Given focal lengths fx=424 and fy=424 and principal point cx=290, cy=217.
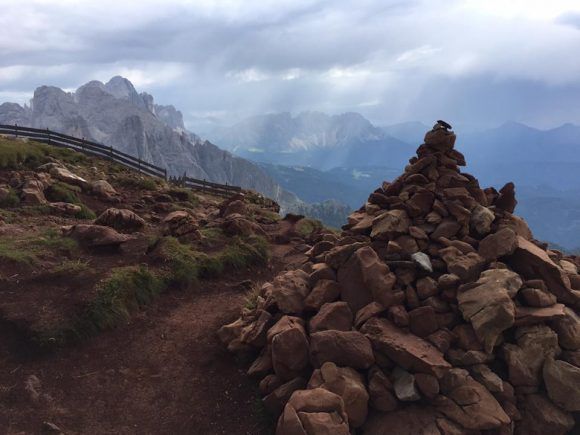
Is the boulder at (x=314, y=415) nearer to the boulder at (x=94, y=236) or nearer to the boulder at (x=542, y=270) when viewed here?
the boulder at (x=542, y=270)

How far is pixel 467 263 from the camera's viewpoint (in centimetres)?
1131

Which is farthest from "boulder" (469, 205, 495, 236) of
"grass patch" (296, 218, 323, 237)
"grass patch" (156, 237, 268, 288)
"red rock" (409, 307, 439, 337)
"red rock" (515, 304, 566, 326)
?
"grass patch" (296, 218, 323, 237)

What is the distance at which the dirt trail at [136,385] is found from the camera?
976 centimetres

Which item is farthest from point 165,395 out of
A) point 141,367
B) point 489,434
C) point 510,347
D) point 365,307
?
point 510,347

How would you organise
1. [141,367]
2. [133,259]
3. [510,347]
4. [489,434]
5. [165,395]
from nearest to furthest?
[489,434], [510,347], [165,395], [141,367], [133,259]

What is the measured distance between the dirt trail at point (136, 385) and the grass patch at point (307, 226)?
1247 centimetres

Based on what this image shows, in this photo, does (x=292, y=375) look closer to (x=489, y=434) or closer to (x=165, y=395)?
(x=165, y=395)

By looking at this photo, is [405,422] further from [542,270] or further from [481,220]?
[481,220]

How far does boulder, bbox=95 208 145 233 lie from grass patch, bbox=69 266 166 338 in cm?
561

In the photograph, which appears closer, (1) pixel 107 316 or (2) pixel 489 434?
(2) pixel 489 434

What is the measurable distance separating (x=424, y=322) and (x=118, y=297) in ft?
30.9

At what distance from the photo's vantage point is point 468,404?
9.02 m

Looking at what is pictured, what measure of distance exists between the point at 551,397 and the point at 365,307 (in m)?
4.50

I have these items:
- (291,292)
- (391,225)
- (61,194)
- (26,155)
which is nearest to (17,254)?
(291,292)
